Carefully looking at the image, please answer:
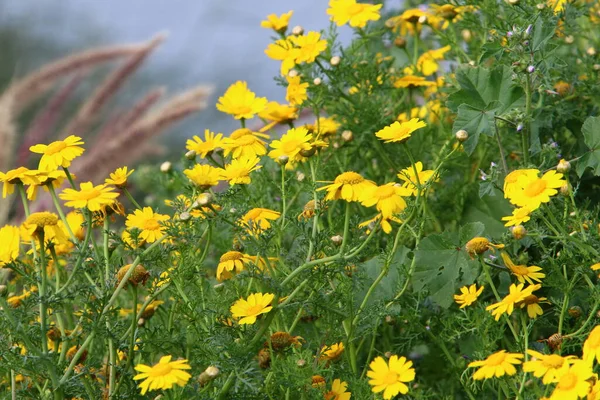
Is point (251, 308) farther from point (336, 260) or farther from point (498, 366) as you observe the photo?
point (498, 366)

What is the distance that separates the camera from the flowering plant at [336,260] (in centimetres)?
94

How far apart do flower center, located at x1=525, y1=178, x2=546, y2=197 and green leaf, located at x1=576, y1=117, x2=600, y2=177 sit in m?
0.18

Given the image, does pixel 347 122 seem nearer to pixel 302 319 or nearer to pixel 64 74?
pixel 302 319

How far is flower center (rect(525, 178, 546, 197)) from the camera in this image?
0.96m

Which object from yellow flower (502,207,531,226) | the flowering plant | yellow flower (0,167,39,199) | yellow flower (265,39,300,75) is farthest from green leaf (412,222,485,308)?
yellow flower (0,167,39,199)

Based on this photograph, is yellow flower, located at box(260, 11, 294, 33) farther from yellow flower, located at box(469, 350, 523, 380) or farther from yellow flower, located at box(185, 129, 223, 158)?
yellow flower, located at box(469, 350, 523, 380)

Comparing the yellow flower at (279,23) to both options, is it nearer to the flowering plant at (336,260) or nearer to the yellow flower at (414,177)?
the flowering plant at (336,260)

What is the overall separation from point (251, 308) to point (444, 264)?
30 cm

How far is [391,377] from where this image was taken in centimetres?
93

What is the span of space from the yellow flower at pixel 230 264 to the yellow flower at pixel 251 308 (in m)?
0.05

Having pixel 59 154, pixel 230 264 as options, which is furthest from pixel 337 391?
pixel 59 154

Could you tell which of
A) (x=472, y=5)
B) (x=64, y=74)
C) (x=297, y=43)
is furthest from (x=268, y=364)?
(x=64, y=74)

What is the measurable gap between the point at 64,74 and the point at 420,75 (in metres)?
1.39

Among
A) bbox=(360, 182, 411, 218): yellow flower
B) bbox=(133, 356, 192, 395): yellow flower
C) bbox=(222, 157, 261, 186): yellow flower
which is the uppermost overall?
bbox=(222, 157, 261, 186): yellow flower
